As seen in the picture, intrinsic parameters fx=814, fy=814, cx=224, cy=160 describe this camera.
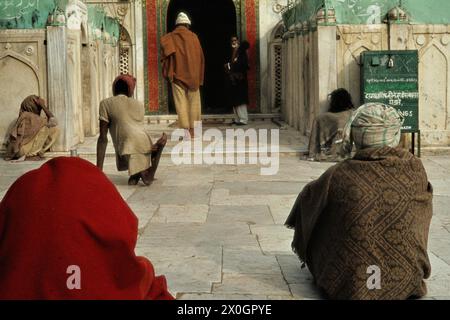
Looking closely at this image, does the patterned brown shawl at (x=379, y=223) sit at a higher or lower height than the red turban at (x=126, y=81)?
lower

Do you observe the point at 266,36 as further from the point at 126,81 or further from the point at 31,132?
the point at 126,81

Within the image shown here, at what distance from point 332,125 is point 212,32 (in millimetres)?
11706

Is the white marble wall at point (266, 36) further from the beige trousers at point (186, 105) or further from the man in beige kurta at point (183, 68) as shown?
the beige trousers at point (186, 105)

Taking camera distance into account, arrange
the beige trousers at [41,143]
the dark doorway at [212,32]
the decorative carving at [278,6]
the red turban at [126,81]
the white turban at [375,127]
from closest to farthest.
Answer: the white turban at [375,127] < the red turban at [126,81] < the beige trousers at [41,143] < the decorative carving at [278,6] < the dark doorway at [212,32]

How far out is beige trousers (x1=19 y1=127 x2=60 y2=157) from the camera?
36.8 ft

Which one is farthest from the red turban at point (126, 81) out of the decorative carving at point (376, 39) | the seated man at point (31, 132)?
the decorative carving at point (376, 39)

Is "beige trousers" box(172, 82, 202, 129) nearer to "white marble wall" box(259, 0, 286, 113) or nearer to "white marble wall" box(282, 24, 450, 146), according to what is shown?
"white marble wall" box(282, 24, 450, 146)

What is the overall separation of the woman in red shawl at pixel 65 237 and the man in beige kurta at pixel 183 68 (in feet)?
34.0

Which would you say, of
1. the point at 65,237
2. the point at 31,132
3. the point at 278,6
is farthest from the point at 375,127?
the point at 278,6

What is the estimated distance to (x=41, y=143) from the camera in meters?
11.3

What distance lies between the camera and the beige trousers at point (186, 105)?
43.7 feet

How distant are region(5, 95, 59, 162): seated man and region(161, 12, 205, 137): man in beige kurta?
2.63 m

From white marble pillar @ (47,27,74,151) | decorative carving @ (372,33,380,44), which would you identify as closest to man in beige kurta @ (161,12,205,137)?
white marble pillar @ (47,27,74,151)
